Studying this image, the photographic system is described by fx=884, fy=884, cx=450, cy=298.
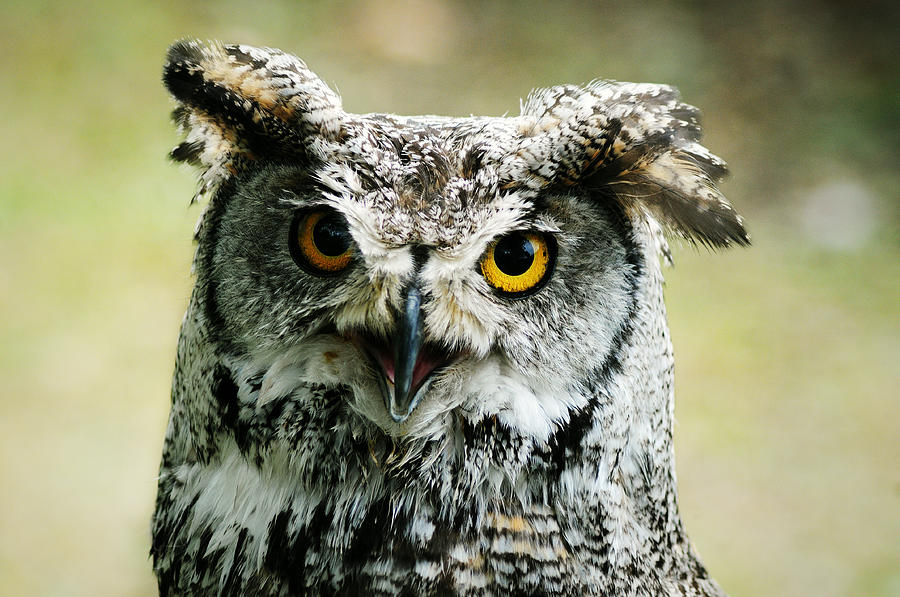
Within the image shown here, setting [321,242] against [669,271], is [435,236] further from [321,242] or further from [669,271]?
[669,271]

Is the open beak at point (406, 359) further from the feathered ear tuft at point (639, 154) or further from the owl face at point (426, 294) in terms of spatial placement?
the feathered ear tuft at point (639, 154)

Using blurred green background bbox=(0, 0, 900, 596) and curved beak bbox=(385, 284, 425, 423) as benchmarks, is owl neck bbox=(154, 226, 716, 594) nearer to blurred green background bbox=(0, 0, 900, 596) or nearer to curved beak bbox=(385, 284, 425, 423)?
curved beak bbox=(385, 284, 425, 423)

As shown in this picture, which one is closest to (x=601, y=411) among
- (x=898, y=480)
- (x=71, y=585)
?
A: (x=71, y=585)

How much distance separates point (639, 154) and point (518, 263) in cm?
24

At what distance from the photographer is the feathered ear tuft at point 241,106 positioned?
1198mm

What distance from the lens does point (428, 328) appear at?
3.66ft

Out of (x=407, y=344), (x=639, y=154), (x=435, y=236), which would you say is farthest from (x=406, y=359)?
(x=639, y=154)

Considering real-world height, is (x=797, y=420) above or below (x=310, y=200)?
below

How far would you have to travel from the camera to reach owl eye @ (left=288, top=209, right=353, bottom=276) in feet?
3.73

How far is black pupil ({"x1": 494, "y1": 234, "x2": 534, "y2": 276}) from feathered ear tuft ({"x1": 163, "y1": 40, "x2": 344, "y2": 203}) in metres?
0.27

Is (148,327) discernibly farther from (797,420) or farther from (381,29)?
(797,420)

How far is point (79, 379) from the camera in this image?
337 centimetres

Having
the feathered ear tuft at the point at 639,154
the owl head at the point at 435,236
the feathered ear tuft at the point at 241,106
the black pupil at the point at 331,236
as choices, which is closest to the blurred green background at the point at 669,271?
the feathered ear tuft at the point at 241,106

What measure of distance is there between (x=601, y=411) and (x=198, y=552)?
66 centimetres
